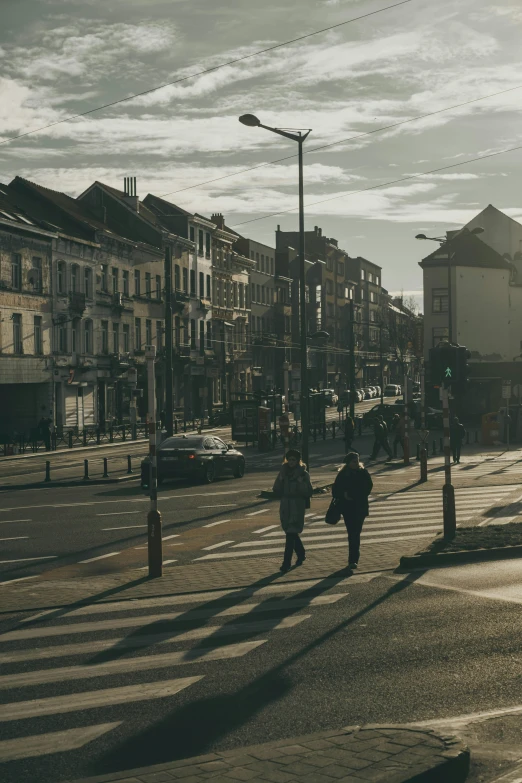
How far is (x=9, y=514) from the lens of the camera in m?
24.3

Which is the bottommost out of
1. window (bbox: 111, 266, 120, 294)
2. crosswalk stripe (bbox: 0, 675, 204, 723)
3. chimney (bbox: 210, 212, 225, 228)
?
crosswalk stripe (bbox: 0, 675, 204, 723)

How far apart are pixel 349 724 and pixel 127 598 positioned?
5941mm

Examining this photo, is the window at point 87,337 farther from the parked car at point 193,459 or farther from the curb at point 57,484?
the parked car at point 193,459

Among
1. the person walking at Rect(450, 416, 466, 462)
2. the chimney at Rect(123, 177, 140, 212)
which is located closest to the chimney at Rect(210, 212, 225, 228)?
the chimney at Rect(123, 177, 140, 212)

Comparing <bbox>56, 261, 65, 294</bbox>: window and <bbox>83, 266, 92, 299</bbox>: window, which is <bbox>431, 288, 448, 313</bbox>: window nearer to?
<bbox>83, 266, 92, 299</bbox>: window

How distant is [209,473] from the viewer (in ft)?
105

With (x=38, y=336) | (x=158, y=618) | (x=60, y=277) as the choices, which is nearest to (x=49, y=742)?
(x=158, y=618)

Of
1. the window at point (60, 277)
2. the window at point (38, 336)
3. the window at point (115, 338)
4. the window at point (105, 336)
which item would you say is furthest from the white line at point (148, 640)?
the window at point (115, 338)

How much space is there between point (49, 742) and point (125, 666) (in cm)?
219

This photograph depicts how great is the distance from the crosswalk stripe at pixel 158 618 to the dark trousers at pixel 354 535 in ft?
6.73

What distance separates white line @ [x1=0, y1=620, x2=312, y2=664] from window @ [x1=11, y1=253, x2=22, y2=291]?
44.3 m

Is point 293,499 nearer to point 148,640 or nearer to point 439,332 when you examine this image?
point 148,640

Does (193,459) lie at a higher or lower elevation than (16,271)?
lower

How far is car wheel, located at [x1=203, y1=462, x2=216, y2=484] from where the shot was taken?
105 feet
